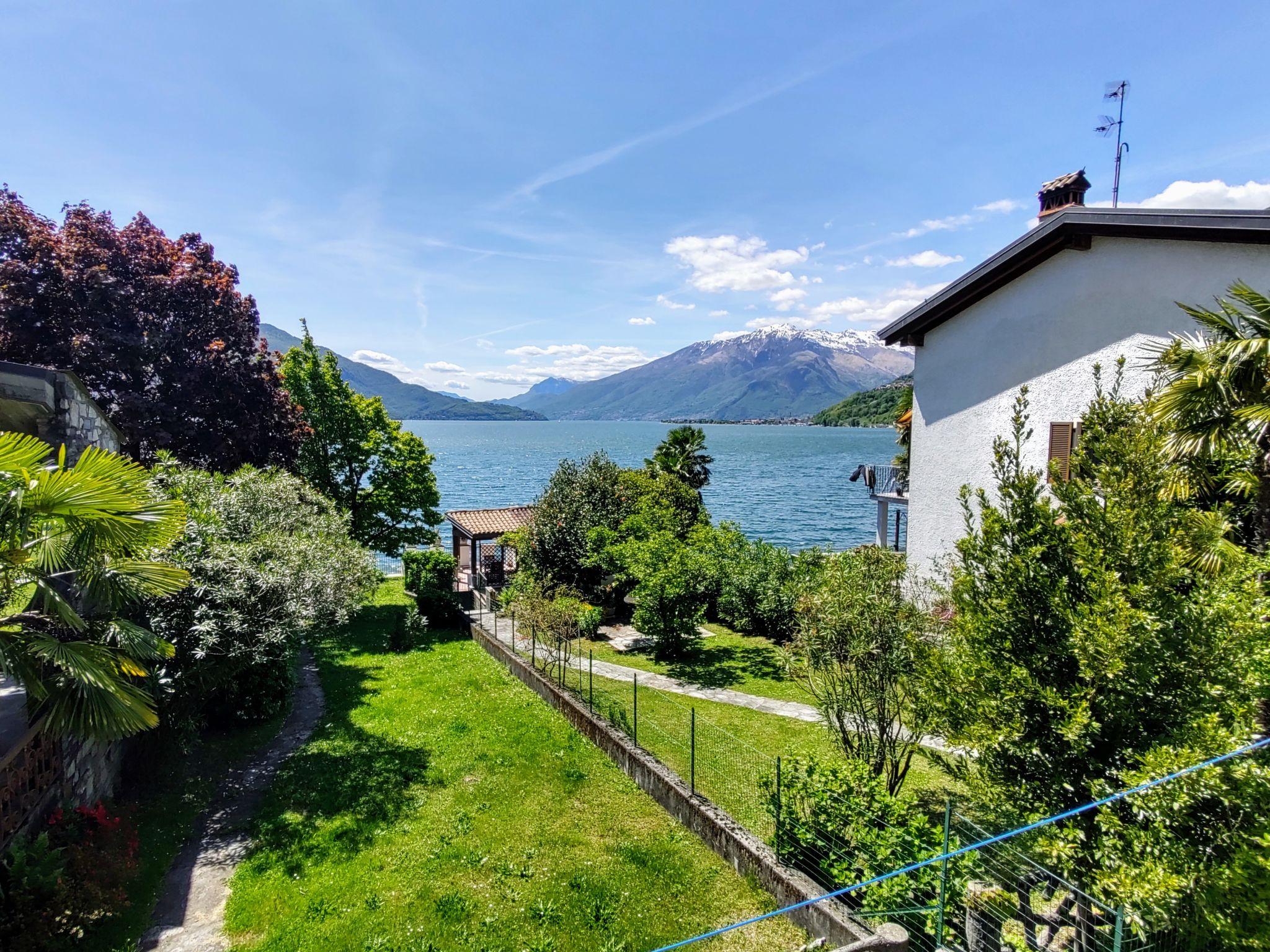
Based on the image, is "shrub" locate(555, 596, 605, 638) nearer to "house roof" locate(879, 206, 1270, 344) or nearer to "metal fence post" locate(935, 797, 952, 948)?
"house roof" locate(879, 206, 1270, 344)

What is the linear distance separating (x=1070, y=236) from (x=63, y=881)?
1979 cm

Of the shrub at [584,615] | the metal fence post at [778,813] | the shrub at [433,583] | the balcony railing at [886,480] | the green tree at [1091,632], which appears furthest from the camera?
the balcony railing at [886,480]

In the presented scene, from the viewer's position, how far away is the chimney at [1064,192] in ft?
54.8

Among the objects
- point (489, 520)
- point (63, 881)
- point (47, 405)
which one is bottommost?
point (63, 881)

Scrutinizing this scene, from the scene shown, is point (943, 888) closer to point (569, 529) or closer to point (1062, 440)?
point (1062, 440)

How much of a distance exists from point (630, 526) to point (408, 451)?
475 inches

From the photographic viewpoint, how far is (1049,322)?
14.4m

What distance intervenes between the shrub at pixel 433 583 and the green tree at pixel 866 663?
18.2m

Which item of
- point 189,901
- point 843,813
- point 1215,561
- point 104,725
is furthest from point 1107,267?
point 189,901

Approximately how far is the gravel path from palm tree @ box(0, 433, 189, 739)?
269 cm

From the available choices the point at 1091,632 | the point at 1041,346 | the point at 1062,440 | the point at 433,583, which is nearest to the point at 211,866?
the point at 1091,632

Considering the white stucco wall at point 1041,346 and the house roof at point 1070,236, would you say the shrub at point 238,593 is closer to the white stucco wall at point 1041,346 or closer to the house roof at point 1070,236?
the white stucco wall at point 1041,346

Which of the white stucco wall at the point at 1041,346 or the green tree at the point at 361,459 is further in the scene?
the green tree at the point at 361,459

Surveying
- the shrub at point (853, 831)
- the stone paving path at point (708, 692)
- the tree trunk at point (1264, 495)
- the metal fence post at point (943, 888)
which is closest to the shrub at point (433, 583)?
the stone paving path at point (708, 692)
